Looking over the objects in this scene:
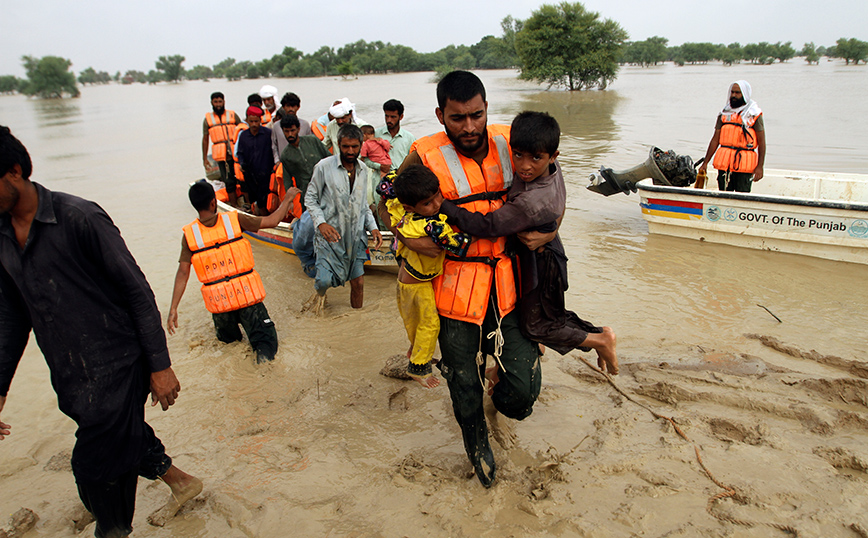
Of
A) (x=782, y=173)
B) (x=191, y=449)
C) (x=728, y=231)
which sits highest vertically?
(x=782, y=173)

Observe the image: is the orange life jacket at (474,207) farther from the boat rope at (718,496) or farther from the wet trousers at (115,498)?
the wet trousers at (115,498)

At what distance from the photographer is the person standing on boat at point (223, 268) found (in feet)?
13.3

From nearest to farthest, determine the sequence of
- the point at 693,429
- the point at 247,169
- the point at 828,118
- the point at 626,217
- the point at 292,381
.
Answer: the point at 693,429
the point at 292,381
the point at 247,169
the point at 626,217
the point at 828,118

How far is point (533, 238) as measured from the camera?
2.49 meters

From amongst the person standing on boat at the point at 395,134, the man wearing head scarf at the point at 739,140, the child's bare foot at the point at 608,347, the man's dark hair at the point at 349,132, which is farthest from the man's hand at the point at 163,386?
the man wearing head scarf at the point at 739,140

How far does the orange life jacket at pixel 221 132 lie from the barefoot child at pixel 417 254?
23.2 ft

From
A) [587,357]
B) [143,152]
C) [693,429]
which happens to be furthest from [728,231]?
[143,152]

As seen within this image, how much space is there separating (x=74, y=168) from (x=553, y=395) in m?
17.4

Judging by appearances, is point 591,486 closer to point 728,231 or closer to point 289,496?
point 289,496

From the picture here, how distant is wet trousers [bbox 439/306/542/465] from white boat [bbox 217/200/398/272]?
291 cm

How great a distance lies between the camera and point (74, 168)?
16188mm

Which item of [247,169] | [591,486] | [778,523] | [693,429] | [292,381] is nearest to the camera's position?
[778,523]

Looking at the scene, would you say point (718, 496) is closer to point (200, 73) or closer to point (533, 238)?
point (533, 238)

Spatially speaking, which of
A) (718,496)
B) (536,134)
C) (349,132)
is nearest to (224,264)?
(349,132)
